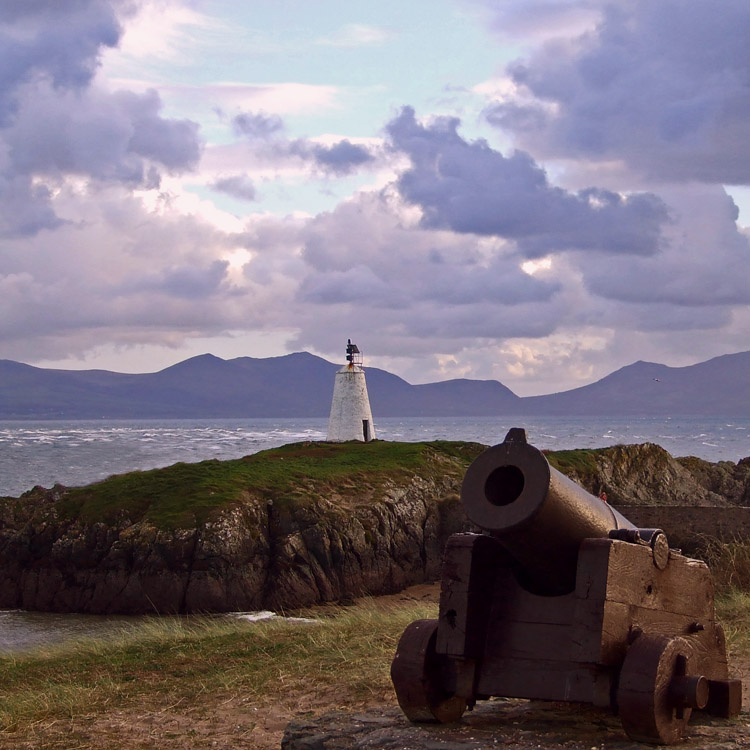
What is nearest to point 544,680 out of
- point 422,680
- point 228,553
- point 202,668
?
point 422,680

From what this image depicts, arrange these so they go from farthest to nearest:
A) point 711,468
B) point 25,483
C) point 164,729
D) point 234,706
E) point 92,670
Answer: point 25,483 → point 711,468 → point 92,670 → point 234,706 → point 164,729

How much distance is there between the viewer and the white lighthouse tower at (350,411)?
47500 mm

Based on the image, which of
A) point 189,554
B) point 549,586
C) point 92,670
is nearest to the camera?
point 549,586

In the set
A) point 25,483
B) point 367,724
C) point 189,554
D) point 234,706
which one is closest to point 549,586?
point 367,724

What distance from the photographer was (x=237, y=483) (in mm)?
29828

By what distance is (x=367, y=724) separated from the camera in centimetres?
660

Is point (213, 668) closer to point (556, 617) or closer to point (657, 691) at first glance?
point (556, 617)

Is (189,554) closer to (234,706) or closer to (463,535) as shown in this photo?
(234,706)

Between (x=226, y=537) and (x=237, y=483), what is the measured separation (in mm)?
3932

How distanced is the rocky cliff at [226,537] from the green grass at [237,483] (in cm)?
7

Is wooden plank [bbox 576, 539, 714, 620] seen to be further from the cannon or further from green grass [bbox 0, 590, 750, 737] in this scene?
green grass [bbox 0, 590, 750, 737]

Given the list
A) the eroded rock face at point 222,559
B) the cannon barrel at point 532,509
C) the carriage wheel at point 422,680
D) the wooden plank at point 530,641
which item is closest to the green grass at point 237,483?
the eroded rock face at point 222,559

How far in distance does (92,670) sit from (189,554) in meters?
15.5

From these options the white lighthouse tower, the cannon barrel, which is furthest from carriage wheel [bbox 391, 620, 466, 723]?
the white lighthouse tower
